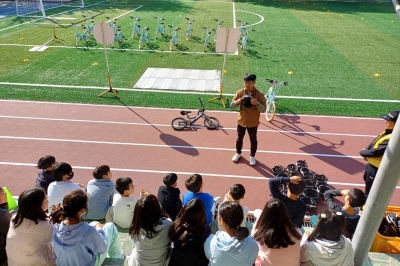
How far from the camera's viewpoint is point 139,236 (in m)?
3.54

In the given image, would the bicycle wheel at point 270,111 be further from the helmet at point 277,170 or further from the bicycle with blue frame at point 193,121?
the helmet at point 277,170

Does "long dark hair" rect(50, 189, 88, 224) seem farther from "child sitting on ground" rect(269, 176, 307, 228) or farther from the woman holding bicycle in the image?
the woman holding bicycle

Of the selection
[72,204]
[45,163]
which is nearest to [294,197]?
[72,204]

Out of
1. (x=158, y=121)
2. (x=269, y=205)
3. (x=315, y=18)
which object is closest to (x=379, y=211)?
(x=269, y=205)

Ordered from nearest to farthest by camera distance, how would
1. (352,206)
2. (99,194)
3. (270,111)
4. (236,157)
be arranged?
1. (352,206)
2. (99,194)
3. (236,157)
4. (270,111)

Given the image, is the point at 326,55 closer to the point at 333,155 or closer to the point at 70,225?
the point at 333,155

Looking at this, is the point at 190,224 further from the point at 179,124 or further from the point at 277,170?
the point at 179,124

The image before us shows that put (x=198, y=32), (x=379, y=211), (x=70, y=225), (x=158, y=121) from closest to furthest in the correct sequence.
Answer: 1. (x=379, y=211)
2. (x=70, y=225)
3. (x=158, y=121)
4. (x=198, y=32)

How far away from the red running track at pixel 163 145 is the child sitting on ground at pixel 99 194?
1.47m

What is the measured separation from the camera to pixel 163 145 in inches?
318

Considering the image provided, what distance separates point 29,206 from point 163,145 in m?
4.67

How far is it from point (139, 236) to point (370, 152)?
4.01 m

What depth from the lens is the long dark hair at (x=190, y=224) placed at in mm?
3455

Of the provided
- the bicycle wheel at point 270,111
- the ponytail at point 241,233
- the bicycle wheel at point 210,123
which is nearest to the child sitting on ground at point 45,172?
the ponytail at point 241,233
